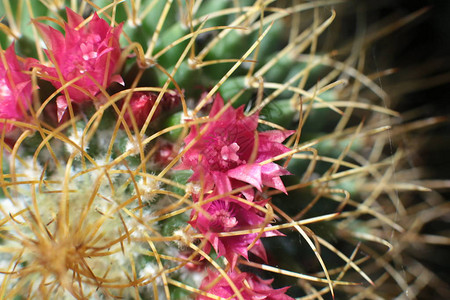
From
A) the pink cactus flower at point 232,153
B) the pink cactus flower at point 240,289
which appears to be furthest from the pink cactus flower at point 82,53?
the pink cactus flower at point 240,289

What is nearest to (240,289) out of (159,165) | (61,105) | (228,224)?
(228,224)

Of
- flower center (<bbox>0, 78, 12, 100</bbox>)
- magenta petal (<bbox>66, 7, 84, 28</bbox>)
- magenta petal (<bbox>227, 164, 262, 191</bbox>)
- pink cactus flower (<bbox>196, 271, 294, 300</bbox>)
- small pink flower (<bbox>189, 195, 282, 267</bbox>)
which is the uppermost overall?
magenta petal (<bbox>66, 7, 84, 28</bbox>)

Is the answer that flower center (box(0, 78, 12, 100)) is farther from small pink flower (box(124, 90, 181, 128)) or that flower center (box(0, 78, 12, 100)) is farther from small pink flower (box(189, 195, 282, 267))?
small pink flower (box(189, 195, 282, 267))

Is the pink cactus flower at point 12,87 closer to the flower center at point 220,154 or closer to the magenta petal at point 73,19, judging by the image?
the magenta petal at point 73,19

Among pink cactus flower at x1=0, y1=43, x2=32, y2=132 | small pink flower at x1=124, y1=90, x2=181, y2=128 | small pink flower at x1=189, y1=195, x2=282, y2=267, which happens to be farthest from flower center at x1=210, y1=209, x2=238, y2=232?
pink cactus flower at x1=0, y1=43, x2=32, y2=132

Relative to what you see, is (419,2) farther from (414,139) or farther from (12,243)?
(12,243)

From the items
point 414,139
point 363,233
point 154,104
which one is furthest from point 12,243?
point 414,139
